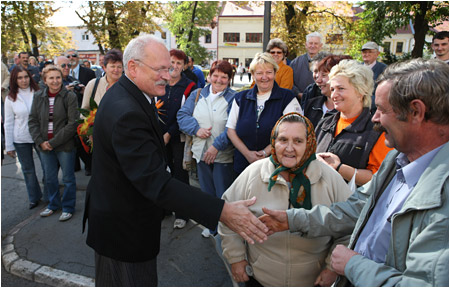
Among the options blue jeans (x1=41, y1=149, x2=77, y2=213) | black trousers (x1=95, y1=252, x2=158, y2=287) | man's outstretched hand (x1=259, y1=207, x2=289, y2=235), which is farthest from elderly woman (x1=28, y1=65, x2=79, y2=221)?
man's outstretched hand (x1=259, y1=207, x2=289, y2=235)

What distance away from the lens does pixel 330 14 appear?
53.3ft

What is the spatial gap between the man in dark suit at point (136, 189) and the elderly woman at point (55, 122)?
9.10ft

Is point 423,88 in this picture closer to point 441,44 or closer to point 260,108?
point 260,108

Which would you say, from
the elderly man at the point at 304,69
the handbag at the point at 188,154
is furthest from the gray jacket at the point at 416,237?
the elderly man at the point at 304,69

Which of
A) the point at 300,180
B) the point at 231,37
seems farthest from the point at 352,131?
the point at 231,37

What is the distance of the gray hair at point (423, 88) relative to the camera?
53.1 inches

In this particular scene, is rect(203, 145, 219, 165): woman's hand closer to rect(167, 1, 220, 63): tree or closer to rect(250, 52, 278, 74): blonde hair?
rect(250, 52, 278, 74): blonde hair

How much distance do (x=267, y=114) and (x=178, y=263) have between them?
198 cm

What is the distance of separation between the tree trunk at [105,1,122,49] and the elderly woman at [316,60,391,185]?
1614cm

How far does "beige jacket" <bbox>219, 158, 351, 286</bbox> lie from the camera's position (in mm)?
2316

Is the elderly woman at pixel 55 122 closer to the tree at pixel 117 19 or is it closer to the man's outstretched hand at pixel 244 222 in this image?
the man's outstretched hand at pixel 244 222

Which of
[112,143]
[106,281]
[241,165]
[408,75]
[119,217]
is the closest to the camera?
[408,75]

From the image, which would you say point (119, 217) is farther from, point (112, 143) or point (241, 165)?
point (241, 165)

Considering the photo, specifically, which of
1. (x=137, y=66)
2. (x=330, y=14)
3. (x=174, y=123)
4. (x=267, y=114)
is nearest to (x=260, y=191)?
(x=137, y=66)
